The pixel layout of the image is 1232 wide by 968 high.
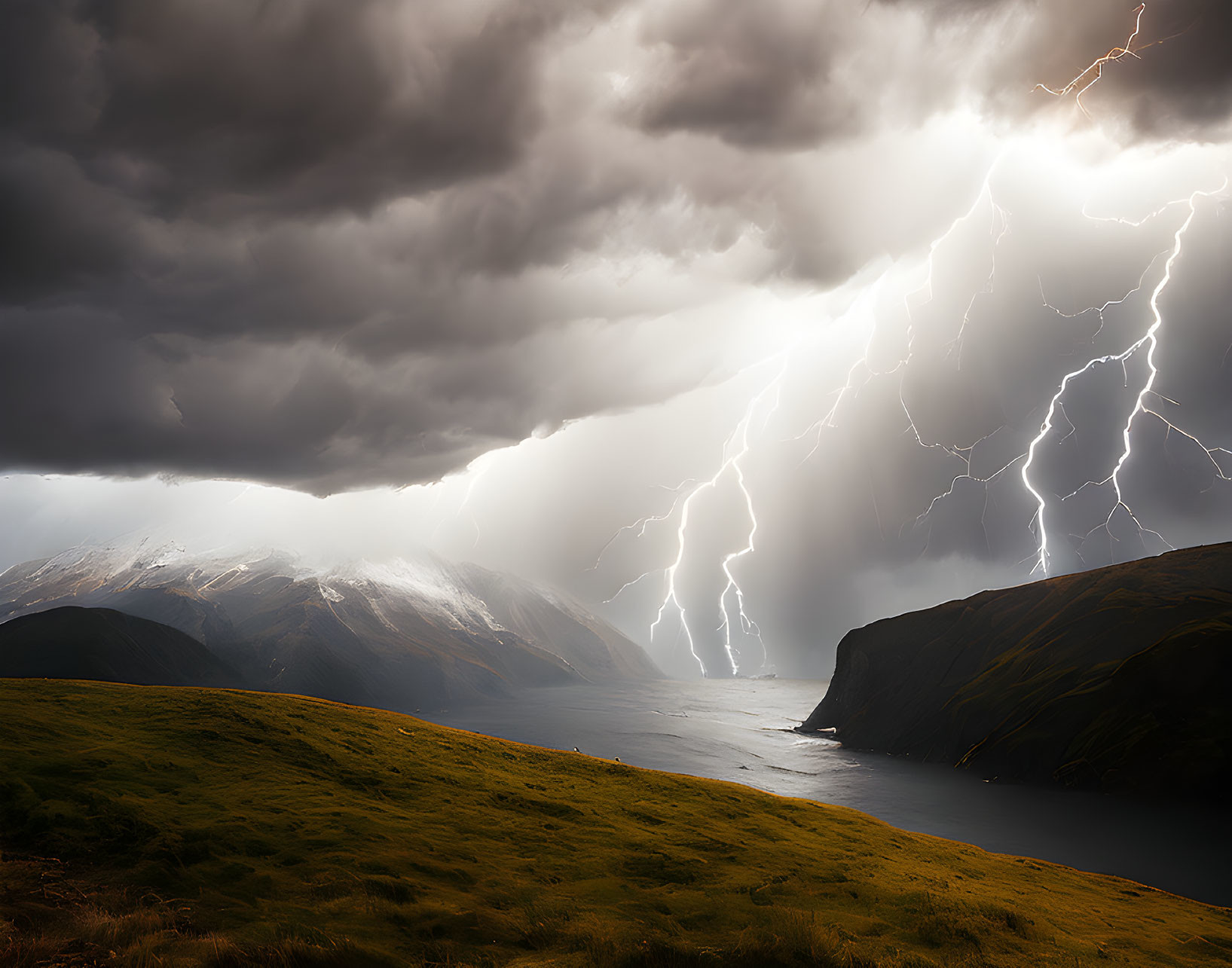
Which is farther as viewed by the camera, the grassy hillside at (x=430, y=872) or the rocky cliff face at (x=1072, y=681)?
the rocky cliff face at (x=1072, y=681)

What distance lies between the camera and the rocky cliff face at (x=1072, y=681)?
8838 cm

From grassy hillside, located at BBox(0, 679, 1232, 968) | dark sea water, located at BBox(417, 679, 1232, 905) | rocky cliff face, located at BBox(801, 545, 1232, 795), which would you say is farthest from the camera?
rocky cliff face, located at BBox(801, 545, 1232, 795)

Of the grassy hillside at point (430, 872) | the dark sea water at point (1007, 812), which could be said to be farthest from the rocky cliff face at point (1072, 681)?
the grassy hillside at point (430, 872)

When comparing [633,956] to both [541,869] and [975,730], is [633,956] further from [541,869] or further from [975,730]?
[975,730]

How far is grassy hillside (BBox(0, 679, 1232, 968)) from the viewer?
1809 cm

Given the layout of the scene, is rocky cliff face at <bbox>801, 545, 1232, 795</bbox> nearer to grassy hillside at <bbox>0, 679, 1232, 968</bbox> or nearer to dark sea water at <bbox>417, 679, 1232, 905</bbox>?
dark sea water at <bbox>417, 679, 1232, 905</bbox>

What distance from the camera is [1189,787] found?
80812mm

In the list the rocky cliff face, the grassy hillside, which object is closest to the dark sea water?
the rocky cliff face

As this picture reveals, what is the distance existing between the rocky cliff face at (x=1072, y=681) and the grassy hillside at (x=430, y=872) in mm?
65364

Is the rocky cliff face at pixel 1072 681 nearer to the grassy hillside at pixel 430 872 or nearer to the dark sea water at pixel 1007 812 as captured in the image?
the dark sea water at pixel 1007 812

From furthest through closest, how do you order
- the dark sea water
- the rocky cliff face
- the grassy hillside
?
the rocky cliff face < the dark sea water < the grassy hillside

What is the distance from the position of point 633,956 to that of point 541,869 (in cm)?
862

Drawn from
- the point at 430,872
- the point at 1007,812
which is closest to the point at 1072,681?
the point at 1007,812

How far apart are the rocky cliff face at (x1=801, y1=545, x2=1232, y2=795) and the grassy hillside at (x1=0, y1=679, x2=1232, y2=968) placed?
65.4m
